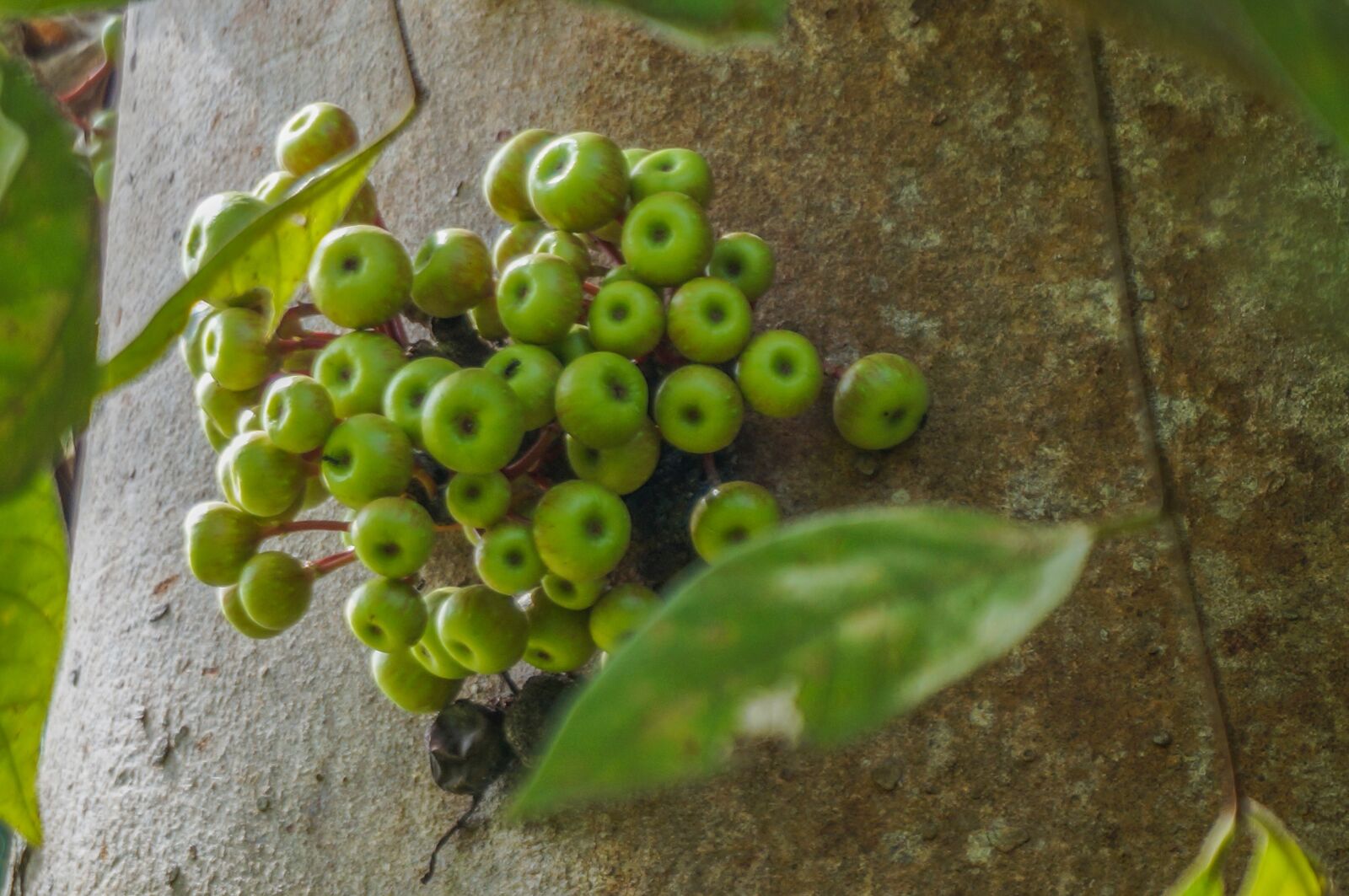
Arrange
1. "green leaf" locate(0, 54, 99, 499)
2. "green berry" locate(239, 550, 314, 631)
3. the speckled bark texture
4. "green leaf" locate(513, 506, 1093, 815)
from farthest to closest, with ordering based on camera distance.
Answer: "green berry" locate(239, 550, 314, 631) < the speckled bark texture < "green leaf" locate(0, 54, 99, 499) < "green leaf" locate(513, 506, 1093, 815)

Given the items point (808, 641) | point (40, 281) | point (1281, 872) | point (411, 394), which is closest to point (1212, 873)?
point (1281, 872)

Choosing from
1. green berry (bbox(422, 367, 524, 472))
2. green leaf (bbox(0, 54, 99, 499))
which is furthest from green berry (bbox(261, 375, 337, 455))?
green leaf (bbox(0, 54, 99, 499))

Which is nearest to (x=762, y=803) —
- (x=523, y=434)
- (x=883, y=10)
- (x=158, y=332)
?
(x=523, y=434)

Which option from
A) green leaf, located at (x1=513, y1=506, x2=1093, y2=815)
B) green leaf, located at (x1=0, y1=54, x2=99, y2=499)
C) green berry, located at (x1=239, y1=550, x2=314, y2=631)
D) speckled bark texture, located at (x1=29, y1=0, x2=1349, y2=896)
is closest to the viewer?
green leaf, located at (x1=513, y1=506, x2=1093, y2=815)

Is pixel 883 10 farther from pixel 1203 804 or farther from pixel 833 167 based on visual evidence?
pixel 1203 804

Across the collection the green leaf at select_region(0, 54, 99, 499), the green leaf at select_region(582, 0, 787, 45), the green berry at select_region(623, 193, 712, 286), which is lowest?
the green berry at select_region(623, 193, 712, 286)

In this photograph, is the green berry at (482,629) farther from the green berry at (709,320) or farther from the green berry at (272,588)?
the green berry at (709,320)

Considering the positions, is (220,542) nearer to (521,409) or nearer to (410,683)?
(410,683)

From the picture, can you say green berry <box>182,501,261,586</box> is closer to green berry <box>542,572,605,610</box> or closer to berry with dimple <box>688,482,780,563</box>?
green berry <box>542,572,605,610</box>
